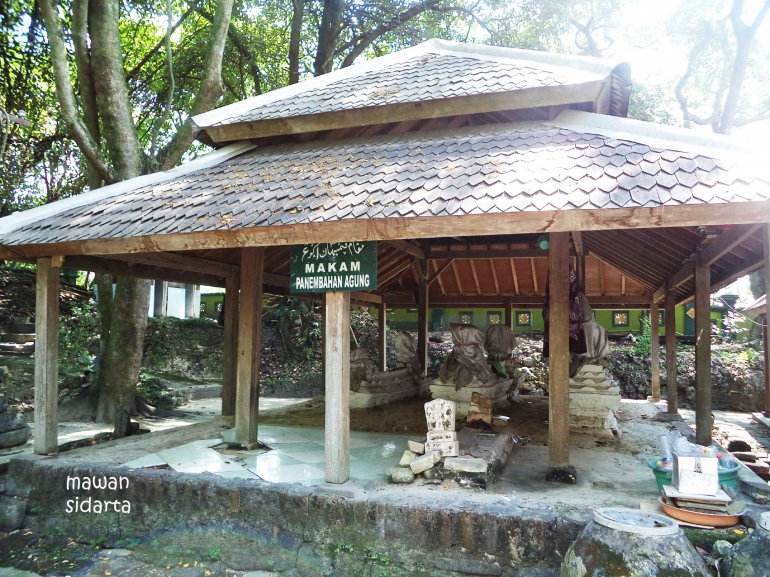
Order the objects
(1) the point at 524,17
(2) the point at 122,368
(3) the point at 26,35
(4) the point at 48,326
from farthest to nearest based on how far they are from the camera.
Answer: (1) the point at 524,17
(3) the point at 26,35
(2) the point at 122,368
(4) the point at 48,326

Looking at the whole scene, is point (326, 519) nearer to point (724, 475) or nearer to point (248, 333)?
point (248, 333)

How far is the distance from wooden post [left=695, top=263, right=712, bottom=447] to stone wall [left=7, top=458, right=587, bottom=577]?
146 inches

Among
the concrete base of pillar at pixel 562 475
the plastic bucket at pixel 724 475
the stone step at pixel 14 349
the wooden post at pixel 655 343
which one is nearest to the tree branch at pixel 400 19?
the wooden post at pixel 655 343

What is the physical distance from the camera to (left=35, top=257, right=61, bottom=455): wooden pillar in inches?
248

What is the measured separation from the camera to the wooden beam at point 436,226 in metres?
3.91

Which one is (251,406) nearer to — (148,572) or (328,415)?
(328,415)

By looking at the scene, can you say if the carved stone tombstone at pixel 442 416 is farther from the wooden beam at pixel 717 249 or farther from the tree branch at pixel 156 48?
the tree branch at pixel 156 48

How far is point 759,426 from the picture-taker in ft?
40.4

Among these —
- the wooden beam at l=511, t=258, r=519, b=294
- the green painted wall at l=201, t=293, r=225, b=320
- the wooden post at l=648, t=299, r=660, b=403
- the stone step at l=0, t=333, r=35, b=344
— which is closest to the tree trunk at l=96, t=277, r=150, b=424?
the stone step at l=0, t=333, r=35, b=344

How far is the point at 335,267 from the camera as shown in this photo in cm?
529

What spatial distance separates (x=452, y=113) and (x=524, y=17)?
1127 cm

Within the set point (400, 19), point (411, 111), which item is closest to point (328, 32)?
point (400, 19)

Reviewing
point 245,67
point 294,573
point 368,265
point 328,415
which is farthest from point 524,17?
point 294,573

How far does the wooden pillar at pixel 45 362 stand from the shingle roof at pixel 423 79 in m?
2.85
